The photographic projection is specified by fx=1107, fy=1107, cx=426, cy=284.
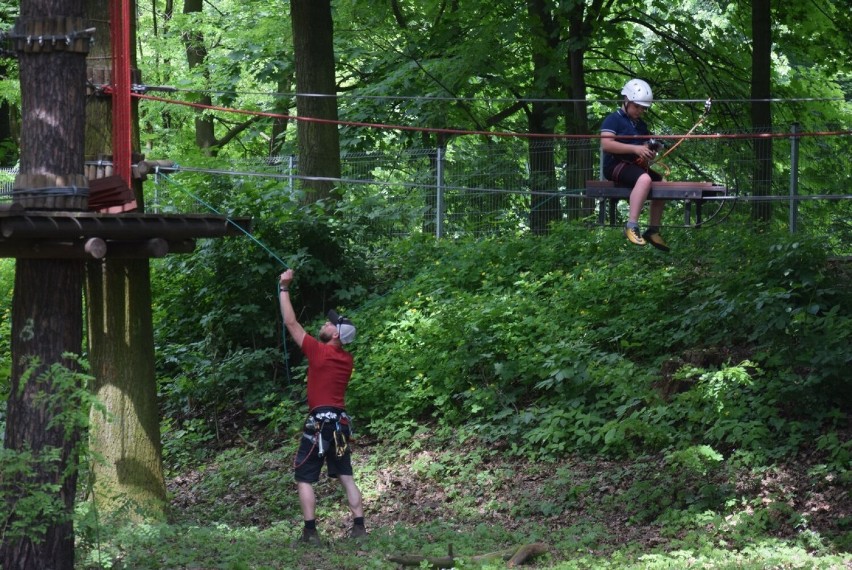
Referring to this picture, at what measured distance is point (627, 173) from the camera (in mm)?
11508

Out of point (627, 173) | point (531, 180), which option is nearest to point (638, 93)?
point (627, 173)

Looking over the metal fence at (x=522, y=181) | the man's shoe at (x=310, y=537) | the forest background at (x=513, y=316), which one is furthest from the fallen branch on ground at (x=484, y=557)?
the metal fence at (x=522, y=181)

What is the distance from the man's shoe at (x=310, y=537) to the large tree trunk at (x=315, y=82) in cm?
795

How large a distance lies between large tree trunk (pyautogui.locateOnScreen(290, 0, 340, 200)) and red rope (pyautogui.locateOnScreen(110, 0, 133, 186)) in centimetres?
681

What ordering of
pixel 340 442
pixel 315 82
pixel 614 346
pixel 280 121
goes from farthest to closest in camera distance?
1. pixel 280 121
2. pixel 315 82
3. pixel 614 346
4. pixel 340 442

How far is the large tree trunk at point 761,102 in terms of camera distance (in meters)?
16.6

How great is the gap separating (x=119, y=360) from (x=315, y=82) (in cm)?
767

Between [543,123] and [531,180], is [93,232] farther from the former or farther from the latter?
[543,123]

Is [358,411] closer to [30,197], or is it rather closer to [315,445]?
[315,445]

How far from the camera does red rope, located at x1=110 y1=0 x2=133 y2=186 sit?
10023 millimetres

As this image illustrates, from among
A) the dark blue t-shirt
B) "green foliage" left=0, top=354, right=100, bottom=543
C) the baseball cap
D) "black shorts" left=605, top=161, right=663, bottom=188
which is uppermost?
the dark blue t-shirt

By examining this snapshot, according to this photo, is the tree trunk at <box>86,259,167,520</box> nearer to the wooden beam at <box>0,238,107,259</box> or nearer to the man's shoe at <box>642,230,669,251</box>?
the wooden beam at <box>0,238,107,259</box>

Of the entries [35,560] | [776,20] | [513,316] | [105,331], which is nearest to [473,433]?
[513,316]

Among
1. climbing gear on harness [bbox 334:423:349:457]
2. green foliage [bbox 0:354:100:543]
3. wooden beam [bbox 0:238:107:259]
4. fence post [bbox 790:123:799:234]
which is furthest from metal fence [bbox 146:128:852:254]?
green foliage [bbox 0:354:100:543]
